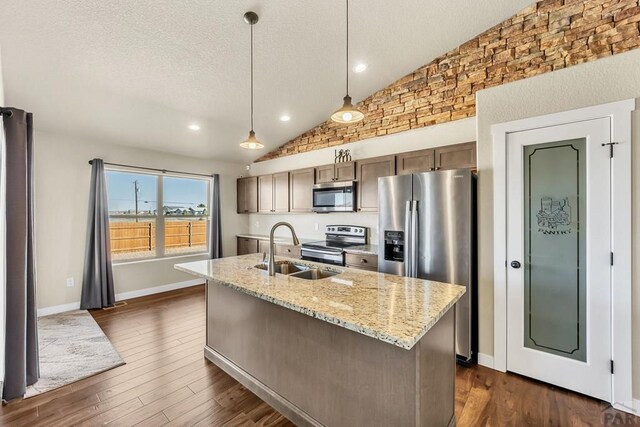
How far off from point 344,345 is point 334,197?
2.87 meters

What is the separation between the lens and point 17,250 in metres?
2.15

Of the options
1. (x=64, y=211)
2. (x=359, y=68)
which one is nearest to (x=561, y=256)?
(x=359, y=68)

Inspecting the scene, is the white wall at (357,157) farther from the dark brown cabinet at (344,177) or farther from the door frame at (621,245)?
the door frame at (621,245)

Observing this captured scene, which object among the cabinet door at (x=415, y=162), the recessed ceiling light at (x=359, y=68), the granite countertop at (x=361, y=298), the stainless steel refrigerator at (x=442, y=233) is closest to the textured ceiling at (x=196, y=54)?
the recessed ceiling light at (x=359, y=68)

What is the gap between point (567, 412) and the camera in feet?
6.79

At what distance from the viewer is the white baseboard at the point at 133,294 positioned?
3.99 meters

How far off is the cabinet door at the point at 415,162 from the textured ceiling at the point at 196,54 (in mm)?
1180

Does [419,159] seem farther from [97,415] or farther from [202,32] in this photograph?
[97,415]

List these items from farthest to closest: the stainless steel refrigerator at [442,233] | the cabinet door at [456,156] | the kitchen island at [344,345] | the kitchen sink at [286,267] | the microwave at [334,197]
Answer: the microwave at [334,197] < the cabinet door at [456,156] < the stainless steel refrigerator at [442,233] < the kitchen sink at [286,267] < the kitchen island at [344,345]

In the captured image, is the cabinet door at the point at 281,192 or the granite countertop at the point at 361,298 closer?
the granite countertop at the point at 361,298

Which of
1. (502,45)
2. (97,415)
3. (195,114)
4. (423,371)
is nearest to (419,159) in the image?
(502,45)

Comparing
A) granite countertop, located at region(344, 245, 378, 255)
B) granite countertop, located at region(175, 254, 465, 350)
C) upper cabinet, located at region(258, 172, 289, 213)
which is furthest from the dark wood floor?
upper cabinet, located at region(258, 172, 289, 213)

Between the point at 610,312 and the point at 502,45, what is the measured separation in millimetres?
2734

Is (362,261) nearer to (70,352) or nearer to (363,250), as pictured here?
(363,250)
